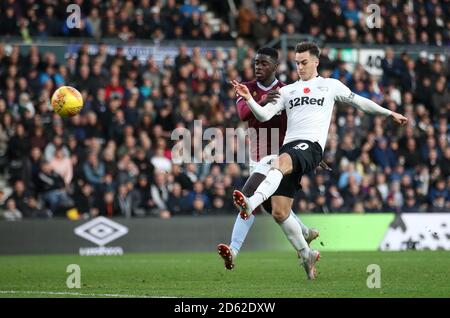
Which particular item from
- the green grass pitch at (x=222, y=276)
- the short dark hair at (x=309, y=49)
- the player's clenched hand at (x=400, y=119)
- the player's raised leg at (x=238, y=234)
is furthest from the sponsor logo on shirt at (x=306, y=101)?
the green grass pitch at (x=222, y=276)

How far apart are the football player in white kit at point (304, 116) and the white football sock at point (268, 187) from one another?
4cm

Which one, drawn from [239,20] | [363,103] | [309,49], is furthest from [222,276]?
[239,20]

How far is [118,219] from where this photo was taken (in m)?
20.3

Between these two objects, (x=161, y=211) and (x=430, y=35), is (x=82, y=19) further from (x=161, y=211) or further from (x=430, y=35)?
(x=430, y=35)

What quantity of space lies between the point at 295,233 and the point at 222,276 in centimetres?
167

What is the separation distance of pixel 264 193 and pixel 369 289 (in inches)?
60.9

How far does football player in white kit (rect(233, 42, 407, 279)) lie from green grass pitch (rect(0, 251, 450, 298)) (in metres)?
0.70

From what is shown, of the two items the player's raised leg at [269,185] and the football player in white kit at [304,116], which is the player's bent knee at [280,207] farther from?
the player's raised leg at [269,185]

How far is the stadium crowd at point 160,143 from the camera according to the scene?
67.0ft

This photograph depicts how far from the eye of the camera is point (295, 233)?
1170 cm

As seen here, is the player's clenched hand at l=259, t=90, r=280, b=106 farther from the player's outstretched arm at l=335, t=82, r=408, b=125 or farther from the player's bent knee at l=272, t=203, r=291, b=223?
the player's bent knee at l=272, t=203, r=291, b=223
